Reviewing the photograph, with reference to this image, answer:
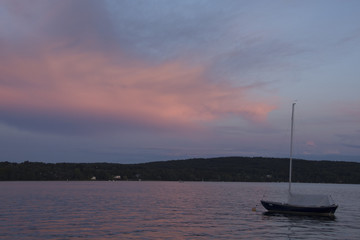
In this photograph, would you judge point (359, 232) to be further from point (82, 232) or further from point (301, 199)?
point (82, 232)

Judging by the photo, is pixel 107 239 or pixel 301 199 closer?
pixel 107 239

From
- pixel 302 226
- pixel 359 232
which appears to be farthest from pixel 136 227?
pixel 359 232

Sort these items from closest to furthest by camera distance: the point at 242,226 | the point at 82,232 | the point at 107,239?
the point at 107,239, the point at 82,232, the point at 242,226

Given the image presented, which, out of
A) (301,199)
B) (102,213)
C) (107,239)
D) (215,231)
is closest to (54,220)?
(102,213)

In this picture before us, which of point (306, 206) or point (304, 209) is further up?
point (306, 206)

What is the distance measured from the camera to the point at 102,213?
77.2 metres

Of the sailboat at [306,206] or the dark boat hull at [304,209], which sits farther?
the sailboat at [306,206]

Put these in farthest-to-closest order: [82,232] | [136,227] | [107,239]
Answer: [136,227]
[82,232]
[107,239]

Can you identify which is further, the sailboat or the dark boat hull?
the sailboat

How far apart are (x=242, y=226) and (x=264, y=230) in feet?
14.6

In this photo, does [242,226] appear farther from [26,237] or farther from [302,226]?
[26,237]

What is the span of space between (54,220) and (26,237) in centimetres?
1674

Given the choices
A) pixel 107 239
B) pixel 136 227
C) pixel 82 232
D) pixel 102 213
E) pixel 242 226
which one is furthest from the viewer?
pixel 102 213

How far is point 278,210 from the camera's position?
261ft
